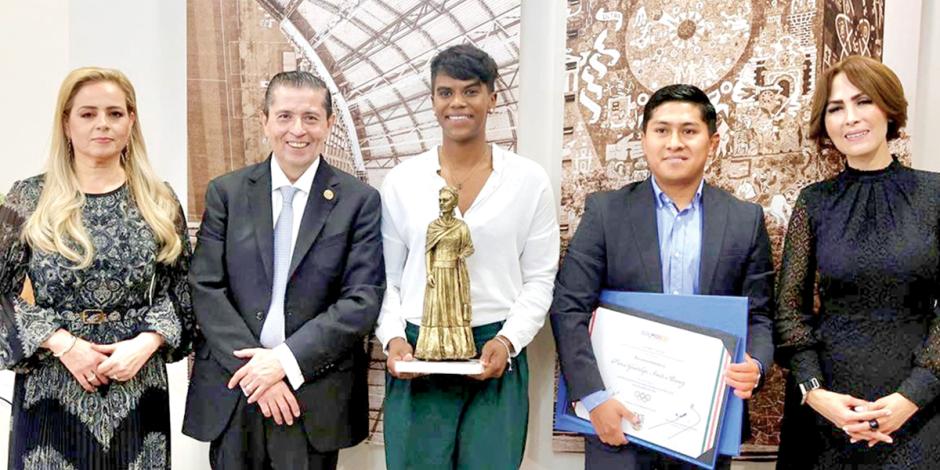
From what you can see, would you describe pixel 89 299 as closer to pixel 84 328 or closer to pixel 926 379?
pixel 84 328

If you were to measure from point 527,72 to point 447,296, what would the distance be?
3.89ft

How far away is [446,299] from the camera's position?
86.0 inches

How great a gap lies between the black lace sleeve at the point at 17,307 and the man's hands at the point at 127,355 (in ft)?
0.56

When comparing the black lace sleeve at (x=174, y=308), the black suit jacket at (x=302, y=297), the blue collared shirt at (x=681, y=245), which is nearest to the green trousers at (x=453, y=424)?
the black suit jacket at (x=302, y=297)

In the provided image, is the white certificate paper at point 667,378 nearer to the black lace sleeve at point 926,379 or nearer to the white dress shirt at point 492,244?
the white dress shirt at point 492,244

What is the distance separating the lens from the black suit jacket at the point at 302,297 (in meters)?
2.23

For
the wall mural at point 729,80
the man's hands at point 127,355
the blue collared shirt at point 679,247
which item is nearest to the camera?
the man's hands at point 127,355

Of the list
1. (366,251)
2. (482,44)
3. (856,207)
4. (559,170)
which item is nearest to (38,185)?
(366,251)

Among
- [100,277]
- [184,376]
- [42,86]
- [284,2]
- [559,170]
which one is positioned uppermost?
[284,2]

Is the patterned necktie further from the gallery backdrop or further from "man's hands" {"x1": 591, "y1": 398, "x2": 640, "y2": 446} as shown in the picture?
"man's hands" {"x1": 591, "y1": 398, "x2": 640, "y2": 446}

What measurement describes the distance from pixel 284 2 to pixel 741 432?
241 cm

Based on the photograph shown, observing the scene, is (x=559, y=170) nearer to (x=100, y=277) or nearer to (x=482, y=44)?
(x=482, y=44)

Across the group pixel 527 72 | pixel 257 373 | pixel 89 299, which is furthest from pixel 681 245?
pixel 89 299

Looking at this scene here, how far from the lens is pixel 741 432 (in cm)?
220
